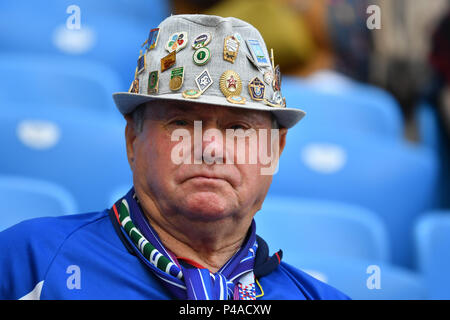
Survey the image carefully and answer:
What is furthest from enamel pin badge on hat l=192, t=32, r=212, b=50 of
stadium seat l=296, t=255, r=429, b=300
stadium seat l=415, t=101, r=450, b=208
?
stadium seat l=415, t=101, r=450, b=208

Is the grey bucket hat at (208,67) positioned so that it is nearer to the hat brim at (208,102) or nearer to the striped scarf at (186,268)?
the hat brim at (208,102)

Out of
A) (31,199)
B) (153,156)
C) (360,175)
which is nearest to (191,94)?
(153,156)

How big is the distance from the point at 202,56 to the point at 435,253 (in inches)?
55.0

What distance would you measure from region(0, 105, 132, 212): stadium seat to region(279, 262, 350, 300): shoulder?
84cm

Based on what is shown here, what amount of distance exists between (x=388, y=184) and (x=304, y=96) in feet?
1.93

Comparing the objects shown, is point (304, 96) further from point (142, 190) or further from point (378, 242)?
point (142, 190)

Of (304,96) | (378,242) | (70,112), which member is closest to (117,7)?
(304,96)

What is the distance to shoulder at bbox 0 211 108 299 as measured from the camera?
1.15 meters

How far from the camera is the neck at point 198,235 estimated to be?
123cm

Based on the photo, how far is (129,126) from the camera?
1.32 meters

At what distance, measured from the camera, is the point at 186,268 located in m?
1.24

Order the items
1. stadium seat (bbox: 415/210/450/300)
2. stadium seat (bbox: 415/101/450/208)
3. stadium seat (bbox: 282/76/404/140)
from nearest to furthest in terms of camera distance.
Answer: stadium seat (bbox: 415/210/450/300) → stadium seat (bbox: 282/76/404/140) → stadium seat (bbox: 415/101/450/208)

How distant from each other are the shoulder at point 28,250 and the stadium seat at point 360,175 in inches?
53.5

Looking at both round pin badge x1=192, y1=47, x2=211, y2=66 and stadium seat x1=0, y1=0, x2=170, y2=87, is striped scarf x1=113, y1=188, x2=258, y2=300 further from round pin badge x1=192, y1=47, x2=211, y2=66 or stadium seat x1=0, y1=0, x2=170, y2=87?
stadium seat x1=0, y1=0, x2=170, y2=87
